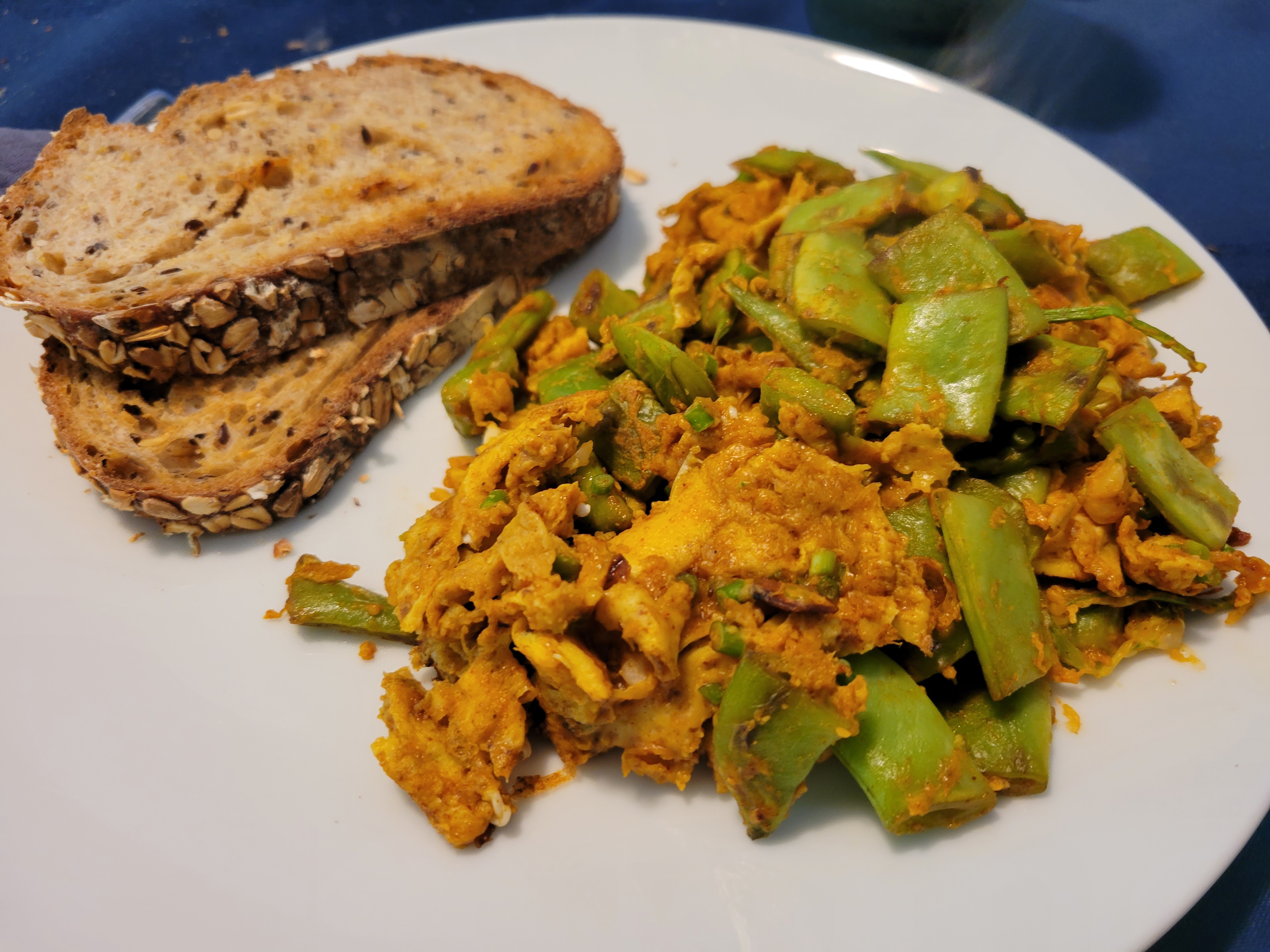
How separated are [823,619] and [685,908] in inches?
28.5

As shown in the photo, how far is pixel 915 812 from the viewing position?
1.73 m

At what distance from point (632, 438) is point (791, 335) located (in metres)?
0.53

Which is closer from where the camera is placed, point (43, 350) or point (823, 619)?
point (823, 619)

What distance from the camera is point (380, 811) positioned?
197 centimetres

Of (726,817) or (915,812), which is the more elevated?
(915,812)

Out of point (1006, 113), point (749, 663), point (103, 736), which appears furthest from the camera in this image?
point (1006, 113)

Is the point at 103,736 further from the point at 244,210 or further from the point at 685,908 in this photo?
the point at 244,210

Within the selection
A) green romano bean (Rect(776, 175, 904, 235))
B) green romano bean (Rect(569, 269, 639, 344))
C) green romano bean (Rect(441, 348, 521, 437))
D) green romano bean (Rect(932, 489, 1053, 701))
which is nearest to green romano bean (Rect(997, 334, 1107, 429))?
green romano bean (Rect(932, 489, 1053, 701))

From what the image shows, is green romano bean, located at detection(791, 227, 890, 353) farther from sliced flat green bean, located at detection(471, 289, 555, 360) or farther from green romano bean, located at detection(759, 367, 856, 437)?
sliced flat green bean, located at detection(471, 289, 555, 360)

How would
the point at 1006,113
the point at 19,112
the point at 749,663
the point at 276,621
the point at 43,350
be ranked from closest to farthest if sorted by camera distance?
the point at 749,663, the point at 276,621, the point at 43,350, the point at 1006,113, the point at 19,112

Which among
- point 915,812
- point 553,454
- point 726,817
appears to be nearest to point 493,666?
point 553,454

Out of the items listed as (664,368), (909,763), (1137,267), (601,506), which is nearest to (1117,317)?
(1137,267)

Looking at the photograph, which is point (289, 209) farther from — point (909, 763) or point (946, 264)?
point (909, 763)

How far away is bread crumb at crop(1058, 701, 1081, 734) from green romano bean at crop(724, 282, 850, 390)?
99 centimetres
